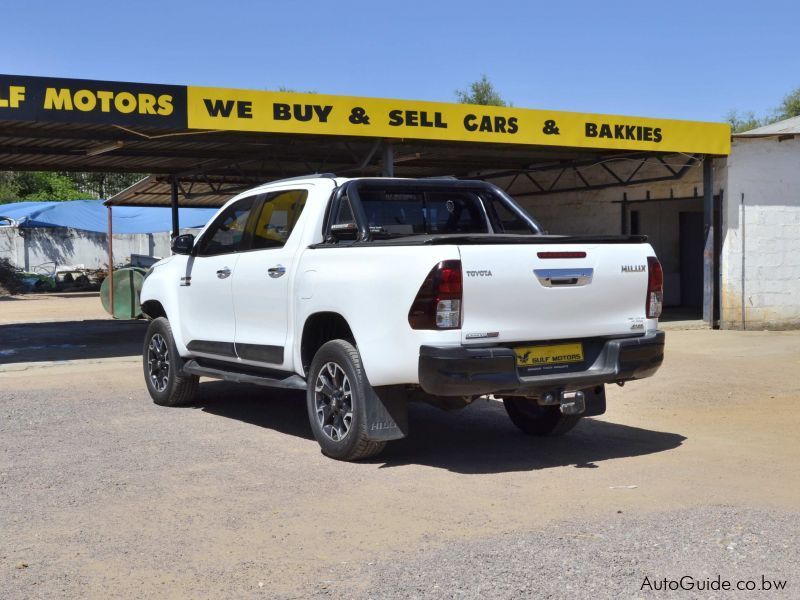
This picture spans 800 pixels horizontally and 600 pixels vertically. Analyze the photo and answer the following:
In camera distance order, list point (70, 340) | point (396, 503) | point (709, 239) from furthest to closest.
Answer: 1. point (709, 239)
2. point (70, 340)
3. point (396, 503)

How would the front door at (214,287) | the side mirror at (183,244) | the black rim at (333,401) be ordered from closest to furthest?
the black rim at (333,401)
the front door at (214,287)
the side mirror at (183,244)

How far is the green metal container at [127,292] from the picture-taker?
1980 cm

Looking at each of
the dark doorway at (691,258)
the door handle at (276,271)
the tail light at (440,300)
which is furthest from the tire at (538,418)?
the dark doorway at (691,258)

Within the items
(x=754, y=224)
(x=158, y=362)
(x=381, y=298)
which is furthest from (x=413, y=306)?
(x=754, y=224)

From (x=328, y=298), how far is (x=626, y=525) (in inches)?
106

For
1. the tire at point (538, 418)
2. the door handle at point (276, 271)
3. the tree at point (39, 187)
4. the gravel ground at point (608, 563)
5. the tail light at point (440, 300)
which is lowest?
the gravel ground at point (608, 563)

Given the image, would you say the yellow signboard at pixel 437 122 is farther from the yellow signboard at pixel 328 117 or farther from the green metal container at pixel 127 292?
the green metal container at pixel 127 292

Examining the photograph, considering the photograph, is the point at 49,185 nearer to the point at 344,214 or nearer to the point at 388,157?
the point at 388,157

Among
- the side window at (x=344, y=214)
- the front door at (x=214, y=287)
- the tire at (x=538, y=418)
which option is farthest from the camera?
the front door at (x=214, y=287)

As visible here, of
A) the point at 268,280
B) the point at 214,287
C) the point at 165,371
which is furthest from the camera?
the point at 165,371

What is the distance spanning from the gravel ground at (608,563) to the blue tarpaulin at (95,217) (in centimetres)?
3496

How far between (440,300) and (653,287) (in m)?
1.83

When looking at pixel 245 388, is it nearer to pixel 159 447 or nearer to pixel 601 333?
pixel 159 447

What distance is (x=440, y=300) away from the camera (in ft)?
20.3
